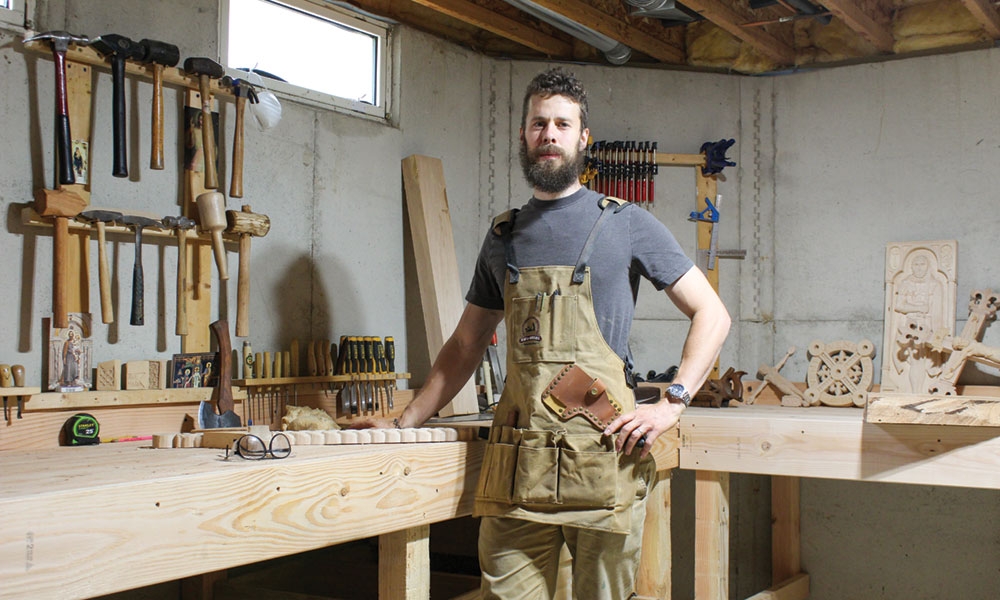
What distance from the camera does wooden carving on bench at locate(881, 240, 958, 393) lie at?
4273 millimetres

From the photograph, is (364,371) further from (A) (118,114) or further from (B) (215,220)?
(A) (118,114)

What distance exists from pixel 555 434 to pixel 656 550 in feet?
4.01

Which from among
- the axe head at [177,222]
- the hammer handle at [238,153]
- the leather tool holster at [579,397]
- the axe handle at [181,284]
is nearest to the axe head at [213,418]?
the axe handle at [181,284]

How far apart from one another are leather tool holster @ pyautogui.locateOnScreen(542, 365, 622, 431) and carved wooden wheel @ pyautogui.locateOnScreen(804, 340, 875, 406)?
8.48 feet

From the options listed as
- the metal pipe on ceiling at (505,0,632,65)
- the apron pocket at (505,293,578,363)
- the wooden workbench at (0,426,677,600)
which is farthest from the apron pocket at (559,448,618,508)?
the metal pipe on ceiling at (505,0,632,65)

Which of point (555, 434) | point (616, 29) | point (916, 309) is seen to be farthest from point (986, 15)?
point (555, 434)

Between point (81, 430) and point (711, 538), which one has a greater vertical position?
point (81, 430)

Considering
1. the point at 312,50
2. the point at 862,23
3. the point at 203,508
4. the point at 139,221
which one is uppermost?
the point at 862,23

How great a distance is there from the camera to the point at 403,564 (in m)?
2.25

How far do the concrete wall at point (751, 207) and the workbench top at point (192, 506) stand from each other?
5.14ft

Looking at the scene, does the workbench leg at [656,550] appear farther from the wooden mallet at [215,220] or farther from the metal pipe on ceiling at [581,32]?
the metal pipe on ceiling at [581,32]

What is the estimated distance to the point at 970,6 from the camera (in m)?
4.00

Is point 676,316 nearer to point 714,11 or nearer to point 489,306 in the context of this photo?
point 714,11

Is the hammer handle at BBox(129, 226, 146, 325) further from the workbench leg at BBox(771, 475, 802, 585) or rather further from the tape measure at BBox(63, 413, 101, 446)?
the workbench leg at BBox(771, 475, 802, 585)
